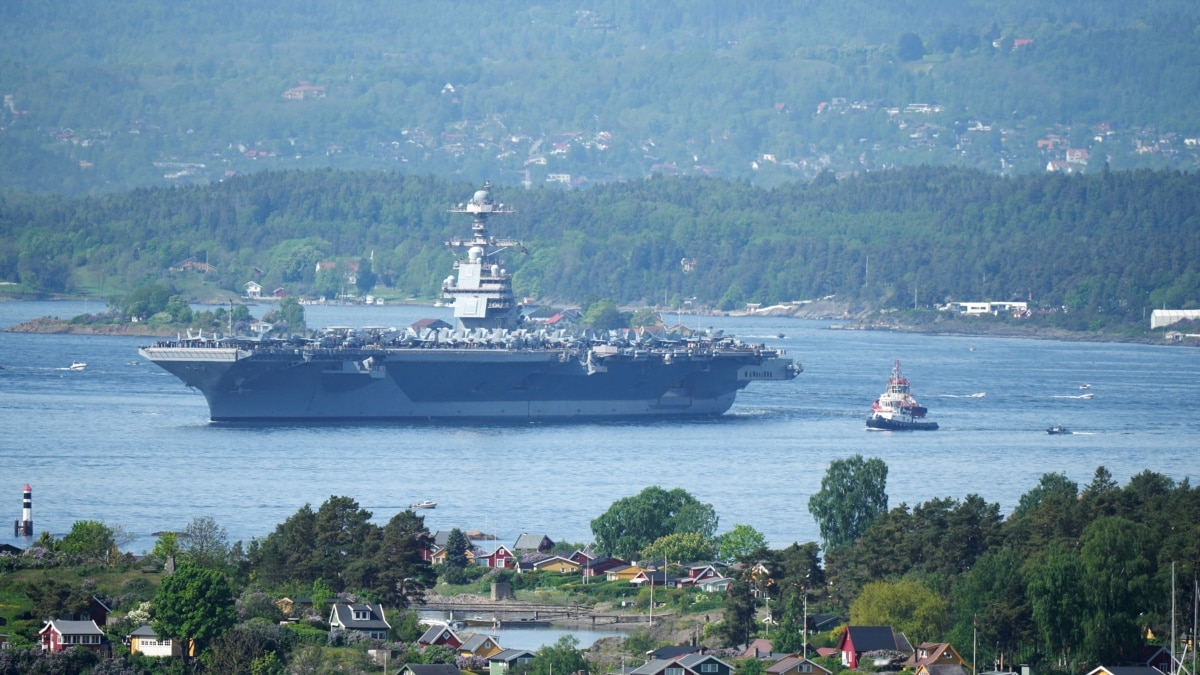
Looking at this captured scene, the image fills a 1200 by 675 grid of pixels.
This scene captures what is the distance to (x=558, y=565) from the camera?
4297 cm

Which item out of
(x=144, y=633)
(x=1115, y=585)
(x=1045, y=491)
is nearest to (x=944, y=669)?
(x=1115, y=585)

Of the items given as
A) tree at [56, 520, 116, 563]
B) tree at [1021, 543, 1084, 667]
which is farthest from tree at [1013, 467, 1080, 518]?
tree at [56, 520, 116, 563]

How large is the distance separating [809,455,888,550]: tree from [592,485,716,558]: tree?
7.10 feet

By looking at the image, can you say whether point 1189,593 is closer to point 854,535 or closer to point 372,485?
point 854,535

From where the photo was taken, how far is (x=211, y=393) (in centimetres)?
6419

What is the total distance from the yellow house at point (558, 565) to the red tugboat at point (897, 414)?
89.9ft

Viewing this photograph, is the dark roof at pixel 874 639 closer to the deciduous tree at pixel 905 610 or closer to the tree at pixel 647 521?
the deciduous tree at pixel 905 610

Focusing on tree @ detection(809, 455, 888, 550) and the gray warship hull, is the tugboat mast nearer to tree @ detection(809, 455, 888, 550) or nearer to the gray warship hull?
the gray warship hull

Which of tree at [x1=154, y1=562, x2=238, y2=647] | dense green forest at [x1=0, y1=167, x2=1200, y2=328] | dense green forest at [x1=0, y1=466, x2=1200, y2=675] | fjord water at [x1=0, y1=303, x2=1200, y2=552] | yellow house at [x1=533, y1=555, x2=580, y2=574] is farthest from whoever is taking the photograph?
dense green forest at [x1=0, y1=167, x2=1200, y2=328]

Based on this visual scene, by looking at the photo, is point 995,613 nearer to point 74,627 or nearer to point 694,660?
point 694,660

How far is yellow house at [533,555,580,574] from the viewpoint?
140 feet

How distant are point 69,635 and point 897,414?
41.9m

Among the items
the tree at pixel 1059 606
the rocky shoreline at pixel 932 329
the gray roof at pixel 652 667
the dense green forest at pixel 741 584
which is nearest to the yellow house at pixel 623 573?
the dense green forest at pixel 741 584

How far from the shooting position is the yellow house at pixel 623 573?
4219 centimetres
